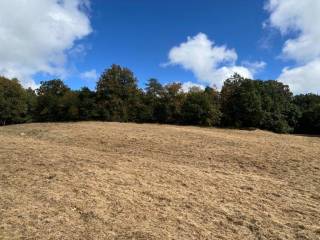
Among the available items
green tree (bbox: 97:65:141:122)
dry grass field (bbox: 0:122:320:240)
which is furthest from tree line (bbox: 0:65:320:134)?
dry grass field (bbox: 0:122:320:240)

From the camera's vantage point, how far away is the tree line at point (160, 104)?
34056 millimetres

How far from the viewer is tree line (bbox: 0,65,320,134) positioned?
34056 mm

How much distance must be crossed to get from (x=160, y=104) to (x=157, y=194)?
2978 centimetres

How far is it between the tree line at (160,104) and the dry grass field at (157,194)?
61.7ft

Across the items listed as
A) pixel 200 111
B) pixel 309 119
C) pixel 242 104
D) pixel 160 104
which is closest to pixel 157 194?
pixel 200 111

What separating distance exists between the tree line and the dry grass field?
1880 cm

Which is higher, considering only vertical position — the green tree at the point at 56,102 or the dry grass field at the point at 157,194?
the green tree at the point at 56,102

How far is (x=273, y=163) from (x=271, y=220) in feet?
21.0

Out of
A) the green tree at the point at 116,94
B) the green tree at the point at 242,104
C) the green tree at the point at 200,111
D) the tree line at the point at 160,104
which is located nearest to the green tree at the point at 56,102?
the tree line at the point at 160,104

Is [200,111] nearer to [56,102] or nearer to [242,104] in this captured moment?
[242,104]

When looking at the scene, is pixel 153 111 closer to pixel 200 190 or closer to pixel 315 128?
pixel 315 128

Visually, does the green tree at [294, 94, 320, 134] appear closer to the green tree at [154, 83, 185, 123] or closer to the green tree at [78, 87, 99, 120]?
the green tree at [154, 83, 185, 123]

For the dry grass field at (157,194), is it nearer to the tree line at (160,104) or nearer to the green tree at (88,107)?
the green tree at (88,107)

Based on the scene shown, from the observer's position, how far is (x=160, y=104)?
3822cm
